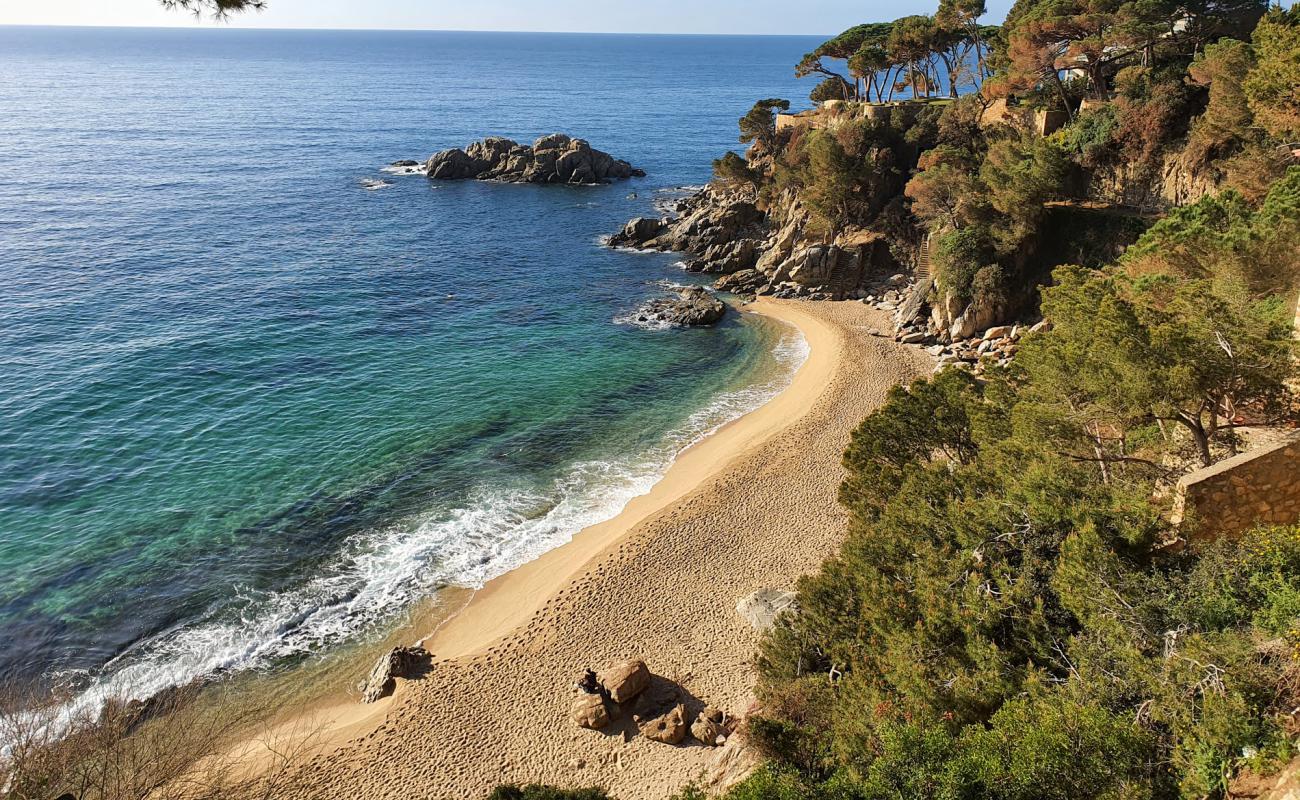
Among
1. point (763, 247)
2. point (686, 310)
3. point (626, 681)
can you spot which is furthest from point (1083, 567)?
point (763, 247)

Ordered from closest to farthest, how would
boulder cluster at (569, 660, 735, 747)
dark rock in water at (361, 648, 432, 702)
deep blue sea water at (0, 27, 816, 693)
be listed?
boulder cluster at (569, 660, 735, 747), dark rock in water at (361, 648, 432, 702), deep blue sea water at (0, 27, 816, 693)

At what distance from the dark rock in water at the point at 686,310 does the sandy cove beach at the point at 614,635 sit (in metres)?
14.6

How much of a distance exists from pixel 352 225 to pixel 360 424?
4069 centimetres

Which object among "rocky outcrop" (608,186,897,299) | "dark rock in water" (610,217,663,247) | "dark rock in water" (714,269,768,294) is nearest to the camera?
"rocky outcrop" (608,186,897,299)

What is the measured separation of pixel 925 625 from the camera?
46.6 ft

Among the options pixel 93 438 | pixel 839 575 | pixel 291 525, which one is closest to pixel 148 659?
pixel 291 525

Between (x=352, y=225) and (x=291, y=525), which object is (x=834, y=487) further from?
(x=352, y=225)

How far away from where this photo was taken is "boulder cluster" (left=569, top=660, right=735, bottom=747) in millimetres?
18219

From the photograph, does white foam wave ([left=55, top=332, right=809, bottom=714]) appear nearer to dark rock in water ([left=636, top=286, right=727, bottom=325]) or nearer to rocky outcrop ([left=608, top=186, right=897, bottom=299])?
dark rock in water ([left=636, top=286, right=727, bottom=325])

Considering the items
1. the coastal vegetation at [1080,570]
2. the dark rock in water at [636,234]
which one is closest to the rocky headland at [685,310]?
the dark rock in water at [636,234]

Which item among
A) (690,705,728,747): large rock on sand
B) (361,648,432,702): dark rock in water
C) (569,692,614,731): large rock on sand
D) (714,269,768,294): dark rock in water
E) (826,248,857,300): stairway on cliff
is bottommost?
(361,648,432,702): dark rock in water

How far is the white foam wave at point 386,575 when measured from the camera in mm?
22094

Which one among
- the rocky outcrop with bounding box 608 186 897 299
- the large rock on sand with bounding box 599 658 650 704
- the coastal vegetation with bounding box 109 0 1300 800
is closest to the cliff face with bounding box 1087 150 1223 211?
the coastal vegetation with bounding box 109 0 1300 800

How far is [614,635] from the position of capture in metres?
22.3
